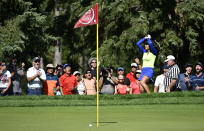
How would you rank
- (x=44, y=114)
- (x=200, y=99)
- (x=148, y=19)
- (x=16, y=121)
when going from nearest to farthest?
(x=16, y=121) < (x=44, y=114) < (x=200, y=99) < (x=148, y=19)

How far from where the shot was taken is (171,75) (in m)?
16.0

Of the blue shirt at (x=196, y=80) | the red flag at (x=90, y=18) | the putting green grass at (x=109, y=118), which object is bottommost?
the putting green grass at (x=109, y=118)

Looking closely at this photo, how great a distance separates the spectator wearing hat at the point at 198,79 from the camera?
1684 cm

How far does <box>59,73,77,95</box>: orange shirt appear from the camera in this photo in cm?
1722

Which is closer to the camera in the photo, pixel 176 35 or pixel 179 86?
pixel 179 86

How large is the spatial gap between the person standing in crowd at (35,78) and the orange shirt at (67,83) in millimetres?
562

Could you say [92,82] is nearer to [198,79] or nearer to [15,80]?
[15,80]

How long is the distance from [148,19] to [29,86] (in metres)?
8.67

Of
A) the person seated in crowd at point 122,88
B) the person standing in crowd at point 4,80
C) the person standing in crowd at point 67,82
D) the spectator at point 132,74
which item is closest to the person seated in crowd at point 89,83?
the person standing in crowd at point 67,82

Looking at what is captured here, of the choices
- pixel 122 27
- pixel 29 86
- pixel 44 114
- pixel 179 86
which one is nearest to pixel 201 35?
pixel 122 27

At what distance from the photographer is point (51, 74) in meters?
18.0

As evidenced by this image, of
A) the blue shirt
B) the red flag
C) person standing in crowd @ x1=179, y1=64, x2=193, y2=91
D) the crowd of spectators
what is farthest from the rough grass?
the red flag

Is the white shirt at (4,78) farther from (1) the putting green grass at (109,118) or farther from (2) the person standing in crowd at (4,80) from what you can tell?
(1) the putting green grass at (109,118)

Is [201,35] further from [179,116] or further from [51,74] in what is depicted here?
[179,116]
